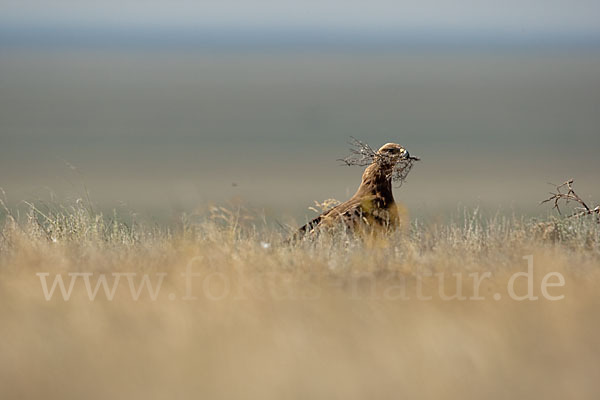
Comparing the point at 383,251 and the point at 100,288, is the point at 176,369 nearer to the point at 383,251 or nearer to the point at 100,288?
the point at 100,288

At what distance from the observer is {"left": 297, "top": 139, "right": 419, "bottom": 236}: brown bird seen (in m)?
7.93

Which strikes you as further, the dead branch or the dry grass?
the dead branch

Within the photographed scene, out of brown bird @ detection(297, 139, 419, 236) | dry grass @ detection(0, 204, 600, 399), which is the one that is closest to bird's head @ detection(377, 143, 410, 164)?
brown bird @ detection(297, 139, 419, 236)

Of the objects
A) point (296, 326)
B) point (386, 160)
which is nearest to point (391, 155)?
point (386, 160)

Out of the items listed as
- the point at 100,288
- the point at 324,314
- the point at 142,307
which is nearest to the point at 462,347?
the point at 324,314

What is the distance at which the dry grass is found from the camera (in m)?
3.98

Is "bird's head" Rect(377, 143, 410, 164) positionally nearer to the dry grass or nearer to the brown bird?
the brown bird

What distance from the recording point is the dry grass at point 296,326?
13.1ft

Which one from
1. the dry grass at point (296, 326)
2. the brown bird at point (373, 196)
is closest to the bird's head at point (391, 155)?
the brown bird at point (373, 196)

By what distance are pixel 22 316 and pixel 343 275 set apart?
2054 millimetres

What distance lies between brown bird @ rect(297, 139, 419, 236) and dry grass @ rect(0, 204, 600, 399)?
109 centimetres

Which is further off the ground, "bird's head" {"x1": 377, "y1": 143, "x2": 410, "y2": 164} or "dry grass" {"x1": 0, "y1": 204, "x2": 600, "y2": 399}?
"bird's head" {"x1": 377, "y1": 143, "x2": 410, "y2": 164}

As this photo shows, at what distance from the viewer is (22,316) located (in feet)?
15.6

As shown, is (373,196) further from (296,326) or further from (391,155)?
(296,326)
